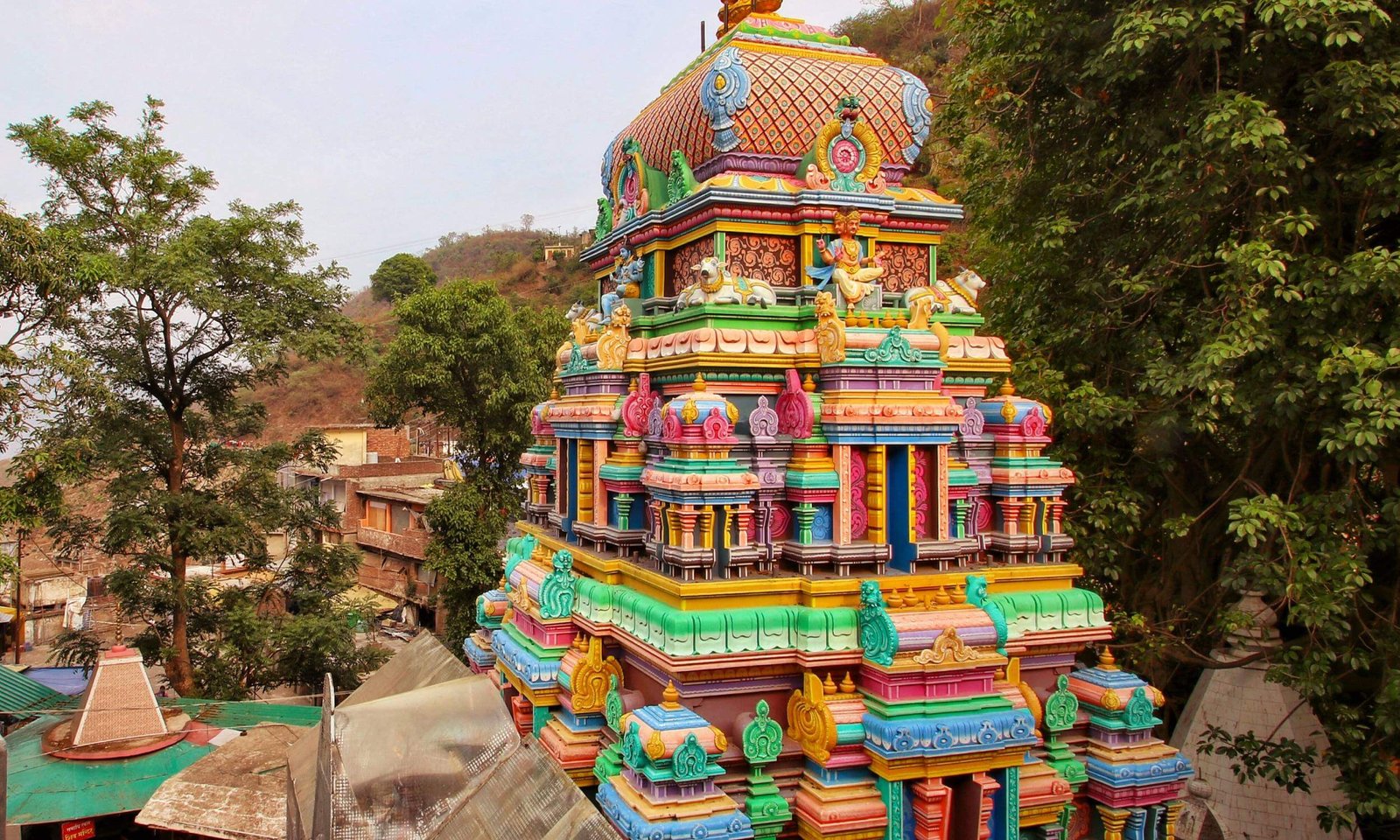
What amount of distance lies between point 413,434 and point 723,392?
39182 millimetres

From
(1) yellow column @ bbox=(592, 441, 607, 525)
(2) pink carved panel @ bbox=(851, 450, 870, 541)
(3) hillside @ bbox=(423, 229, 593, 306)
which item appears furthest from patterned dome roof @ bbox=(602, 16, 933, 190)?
(3) hillside @ bbox=(423, 229, 593, 306)

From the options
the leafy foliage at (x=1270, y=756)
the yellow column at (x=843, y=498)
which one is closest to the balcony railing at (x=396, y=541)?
the yellow column at (x=843, y=498)

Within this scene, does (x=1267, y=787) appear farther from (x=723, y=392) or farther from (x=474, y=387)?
(x=474, y=387)

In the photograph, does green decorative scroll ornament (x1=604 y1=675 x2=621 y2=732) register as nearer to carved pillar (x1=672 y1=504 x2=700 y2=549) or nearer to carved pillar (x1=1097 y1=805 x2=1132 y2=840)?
carved pillar (x1=672 y1=504 x2=700 y2=549)

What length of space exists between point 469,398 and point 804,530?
1419 centimetres

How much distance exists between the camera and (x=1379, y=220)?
9344mm

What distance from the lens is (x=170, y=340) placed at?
14836 mm

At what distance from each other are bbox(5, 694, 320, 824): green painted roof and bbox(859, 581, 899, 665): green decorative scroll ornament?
→ 8.93m

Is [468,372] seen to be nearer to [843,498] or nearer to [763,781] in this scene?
[843,498]

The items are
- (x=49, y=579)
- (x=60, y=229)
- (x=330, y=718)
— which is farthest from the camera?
(x=49, y=579)

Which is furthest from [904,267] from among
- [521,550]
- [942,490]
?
[521,550]

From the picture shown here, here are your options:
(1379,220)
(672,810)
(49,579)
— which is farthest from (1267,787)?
(49,579)

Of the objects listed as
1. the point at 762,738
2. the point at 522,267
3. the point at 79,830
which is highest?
the point at 522,267

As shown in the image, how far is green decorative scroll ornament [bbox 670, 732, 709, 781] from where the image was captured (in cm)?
638
